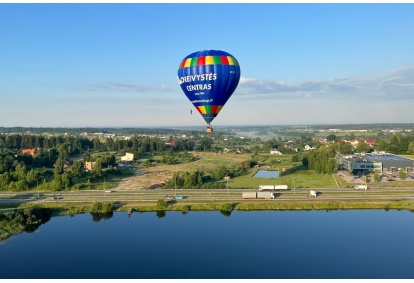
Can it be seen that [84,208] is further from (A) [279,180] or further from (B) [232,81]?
(A) [279,180]

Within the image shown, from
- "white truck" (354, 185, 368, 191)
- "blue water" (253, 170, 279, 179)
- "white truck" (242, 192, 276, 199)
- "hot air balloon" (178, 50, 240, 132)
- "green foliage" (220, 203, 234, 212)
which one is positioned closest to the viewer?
"hot air balloon" (178, 50, 240, 132)

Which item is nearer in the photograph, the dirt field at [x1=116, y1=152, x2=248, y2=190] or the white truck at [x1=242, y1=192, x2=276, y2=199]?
the white truck at [x1=242, y1=192, x2=276, y2=199]

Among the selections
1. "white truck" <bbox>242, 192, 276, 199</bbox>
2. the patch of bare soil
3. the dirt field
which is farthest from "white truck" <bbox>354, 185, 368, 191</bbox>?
the dirt field

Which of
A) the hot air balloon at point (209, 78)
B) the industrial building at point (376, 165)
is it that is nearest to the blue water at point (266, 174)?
the industrial building at point (376, 165)

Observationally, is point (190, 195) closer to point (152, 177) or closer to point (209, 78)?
point (152, 177)

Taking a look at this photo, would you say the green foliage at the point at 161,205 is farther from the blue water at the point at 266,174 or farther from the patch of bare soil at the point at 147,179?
the blue water at the point at 266,174

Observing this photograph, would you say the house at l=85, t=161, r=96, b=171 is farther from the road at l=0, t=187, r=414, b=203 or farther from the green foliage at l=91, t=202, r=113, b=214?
the green foliage at l=91, t=202, r=113, b=214

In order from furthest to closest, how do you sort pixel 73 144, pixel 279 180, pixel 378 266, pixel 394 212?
1. pixel 73 144
2. pixel 279 180
3. pixel 394 212
4. pixel 378 266

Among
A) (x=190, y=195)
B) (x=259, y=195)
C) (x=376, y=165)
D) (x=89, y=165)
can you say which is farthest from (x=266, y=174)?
(x=89, y=165)

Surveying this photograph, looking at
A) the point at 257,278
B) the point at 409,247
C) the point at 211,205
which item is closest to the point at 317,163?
the point at 211,205
